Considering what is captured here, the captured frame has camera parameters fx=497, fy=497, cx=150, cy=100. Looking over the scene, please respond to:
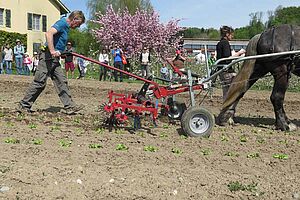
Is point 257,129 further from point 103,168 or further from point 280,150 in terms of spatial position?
point 103,168

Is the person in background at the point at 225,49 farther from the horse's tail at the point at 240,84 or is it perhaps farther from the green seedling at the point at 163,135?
the green seedling at the point at 163,135

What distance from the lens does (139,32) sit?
125ft

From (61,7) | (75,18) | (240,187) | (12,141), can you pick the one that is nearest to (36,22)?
(61,7)

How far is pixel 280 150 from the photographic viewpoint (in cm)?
669

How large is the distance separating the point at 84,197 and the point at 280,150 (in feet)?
10.3

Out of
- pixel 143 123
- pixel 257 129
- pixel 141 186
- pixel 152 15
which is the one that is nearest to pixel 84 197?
pixel 141 186

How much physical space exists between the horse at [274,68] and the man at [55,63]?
2860 mm

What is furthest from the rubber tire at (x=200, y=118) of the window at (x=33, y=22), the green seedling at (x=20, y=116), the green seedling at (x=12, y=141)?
the window at (x=33, y=22)

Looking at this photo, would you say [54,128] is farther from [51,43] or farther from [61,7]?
[61,7]

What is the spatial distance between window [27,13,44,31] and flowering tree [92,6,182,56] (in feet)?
28.3

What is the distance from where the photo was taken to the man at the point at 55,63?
865cm

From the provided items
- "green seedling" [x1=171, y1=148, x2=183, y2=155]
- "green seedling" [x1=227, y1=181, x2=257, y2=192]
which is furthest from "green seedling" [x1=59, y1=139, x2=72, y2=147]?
"green seedling" [x1=227, y1=181, x2=257, y2=192]

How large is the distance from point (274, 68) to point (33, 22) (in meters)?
41.1

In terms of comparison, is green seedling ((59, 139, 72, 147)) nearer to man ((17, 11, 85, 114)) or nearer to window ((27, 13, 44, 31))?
man ((17, 11, 85, 114))
